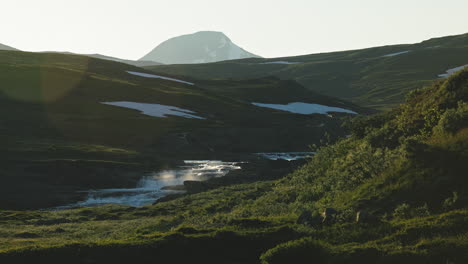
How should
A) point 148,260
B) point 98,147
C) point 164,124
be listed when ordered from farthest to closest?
1. point 164,124
2. point 98,147
3. point 148,260

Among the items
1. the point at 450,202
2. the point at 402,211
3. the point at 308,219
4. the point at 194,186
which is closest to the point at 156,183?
the point at 194,186

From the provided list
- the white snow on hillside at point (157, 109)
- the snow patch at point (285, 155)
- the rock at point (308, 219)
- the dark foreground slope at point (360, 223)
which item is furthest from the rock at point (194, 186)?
the white snow on hillside at point (157, 109)

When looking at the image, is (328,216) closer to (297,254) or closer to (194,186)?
(297,254)

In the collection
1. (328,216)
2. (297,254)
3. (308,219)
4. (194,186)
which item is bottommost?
(194,186)

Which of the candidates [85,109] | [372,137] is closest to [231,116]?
[85,109]

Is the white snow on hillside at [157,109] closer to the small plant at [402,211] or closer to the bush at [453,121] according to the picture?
the bush at [453,121]

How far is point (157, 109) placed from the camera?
13125 cm

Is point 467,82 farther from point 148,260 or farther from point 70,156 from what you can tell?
point 70,156

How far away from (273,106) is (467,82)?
13220 cm

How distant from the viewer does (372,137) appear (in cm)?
3394

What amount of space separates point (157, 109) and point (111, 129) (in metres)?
26.3

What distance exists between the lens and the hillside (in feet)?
230

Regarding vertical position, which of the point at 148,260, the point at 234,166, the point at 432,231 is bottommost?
the point at 234,166

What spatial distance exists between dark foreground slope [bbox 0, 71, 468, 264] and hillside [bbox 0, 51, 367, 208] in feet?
116
